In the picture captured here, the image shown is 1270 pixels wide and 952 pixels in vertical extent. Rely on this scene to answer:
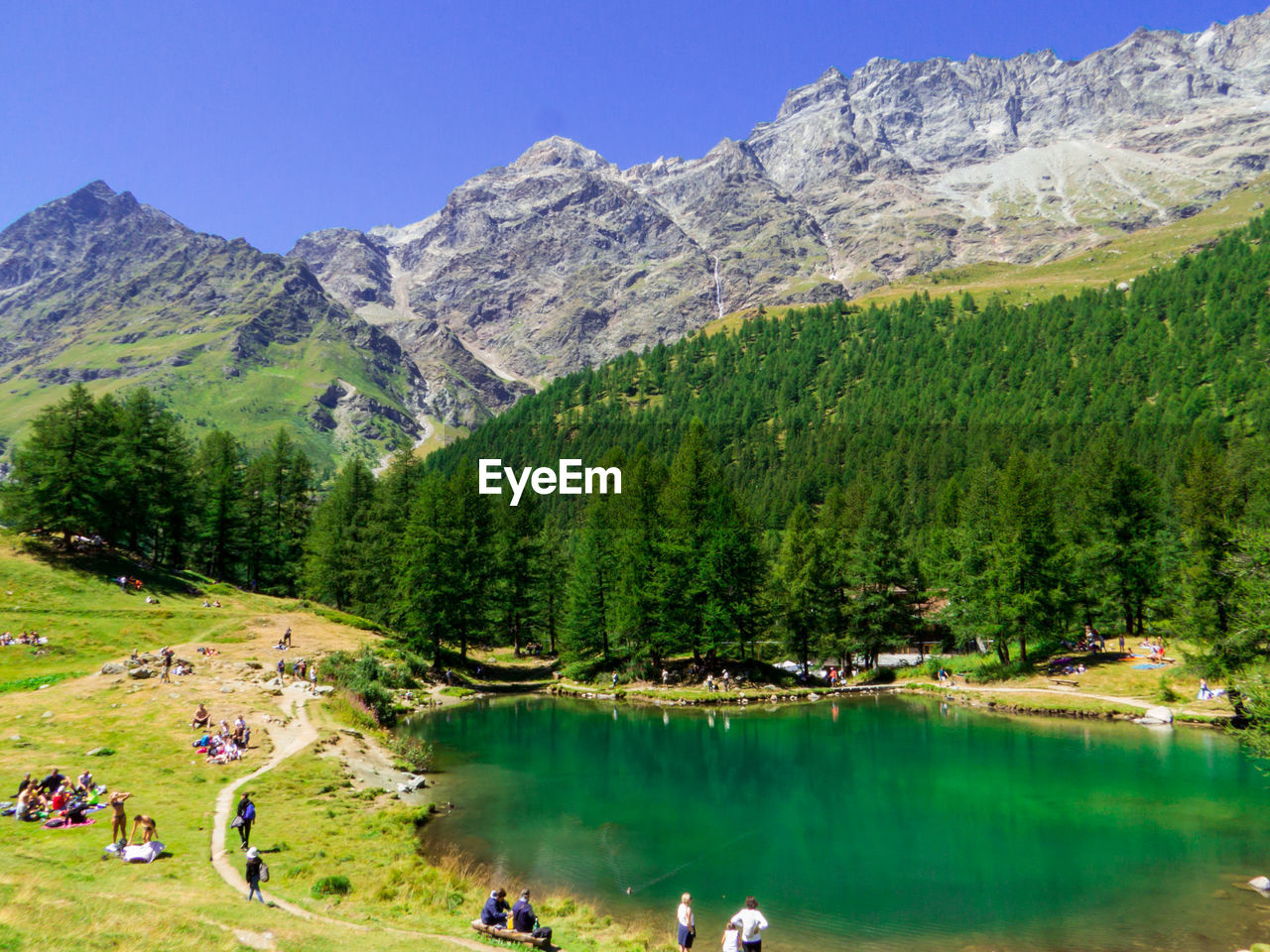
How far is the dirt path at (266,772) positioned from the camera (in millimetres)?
18812

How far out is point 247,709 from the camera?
139 feet

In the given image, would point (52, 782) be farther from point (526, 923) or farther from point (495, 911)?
point (526, 923)

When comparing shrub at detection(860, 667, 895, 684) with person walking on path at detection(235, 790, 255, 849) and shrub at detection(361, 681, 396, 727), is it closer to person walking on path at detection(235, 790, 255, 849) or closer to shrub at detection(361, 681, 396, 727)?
shrub at detection(361, 681, 396, 727)

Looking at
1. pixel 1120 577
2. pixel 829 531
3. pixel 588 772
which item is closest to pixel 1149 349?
pixel 1120 577

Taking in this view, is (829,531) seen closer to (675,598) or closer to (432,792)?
(675,598)

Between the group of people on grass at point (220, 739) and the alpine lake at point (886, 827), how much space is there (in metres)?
11.4

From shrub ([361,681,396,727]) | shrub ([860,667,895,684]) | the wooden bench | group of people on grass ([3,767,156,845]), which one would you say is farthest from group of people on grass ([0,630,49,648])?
shrub ([860,667,895,684])

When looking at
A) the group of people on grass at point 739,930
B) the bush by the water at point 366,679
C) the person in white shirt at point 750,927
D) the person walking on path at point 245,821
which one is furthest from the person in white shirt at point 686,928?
the bush by the water at point 366,679

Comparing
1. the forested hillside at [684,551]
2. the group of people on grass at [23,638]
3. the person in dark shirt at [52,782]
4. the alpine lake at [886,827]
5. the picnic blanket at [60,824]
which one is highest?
the forested hillside at [684,551]

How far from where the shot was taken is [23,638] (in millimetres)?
49656

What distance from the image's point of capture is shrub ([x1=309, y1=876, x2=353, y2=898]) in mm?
21484

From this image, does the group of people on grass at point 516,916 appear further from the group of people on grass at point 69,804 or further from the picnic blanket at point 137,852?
the group of people on grass at point 69,804

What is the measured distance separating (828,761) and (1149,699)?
1144 inches

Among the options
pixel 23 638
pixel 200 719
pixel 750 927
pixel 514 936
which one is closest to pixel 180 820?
pixel 200 719
